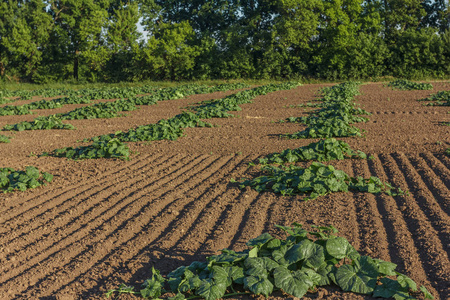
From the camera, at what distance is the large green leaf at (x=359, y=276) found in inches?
150

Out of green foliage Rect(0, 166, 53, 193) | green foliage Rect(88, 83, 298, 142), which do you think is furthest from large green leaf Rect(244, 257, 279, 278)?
green foliage Rect(88, 83, 298, 142)

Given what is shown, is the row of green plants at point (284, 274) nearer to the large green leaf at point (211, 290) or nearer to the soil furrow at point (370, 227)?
the large green leaf at point (211, 290)

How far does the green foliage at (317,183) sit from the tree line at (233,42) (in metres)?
37.9

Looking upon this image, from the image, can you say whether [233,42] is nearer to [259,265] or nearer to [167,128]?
[167,128]

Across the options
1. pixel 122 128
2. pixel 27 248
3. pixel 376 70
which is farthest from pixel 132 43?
pixel 27 248

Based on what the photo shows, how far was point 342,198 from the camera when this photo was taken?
6.41 meters

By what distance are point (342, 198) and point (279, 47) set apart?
139 feet

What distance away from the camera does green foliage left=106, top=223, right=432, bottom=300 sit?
12.3ft

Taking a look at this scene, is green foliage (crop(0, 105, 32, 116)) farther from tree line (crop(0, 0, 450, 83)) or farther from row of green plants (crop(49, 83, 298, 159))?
tree line (crop(0, 0, 450, 83))

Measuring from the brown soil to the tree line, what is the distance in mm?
35525

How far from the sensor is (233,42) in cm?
4819

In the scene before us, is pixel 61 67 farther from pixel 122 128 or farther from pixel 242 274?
pixel 242 274

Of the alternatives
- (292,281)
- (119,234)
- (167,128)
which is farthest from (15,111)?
(292,281)

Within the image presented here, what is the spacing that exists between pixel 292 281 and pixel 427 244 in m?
1.82
